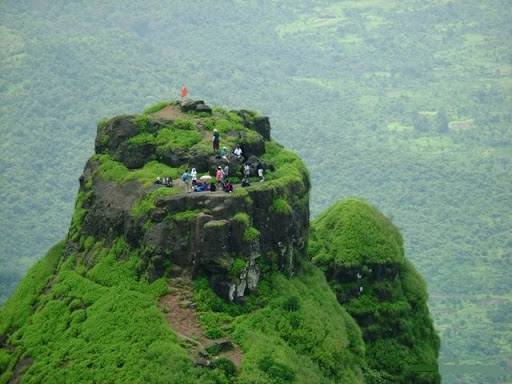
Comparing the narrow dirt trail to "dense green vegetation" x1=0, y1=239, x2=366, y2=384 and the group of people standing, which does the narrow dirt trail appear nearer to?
"dense green vegetation" x1=0, y1=239, x2=366, y2=384

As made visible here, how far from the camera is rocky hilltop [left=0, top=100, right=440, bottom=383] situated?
158ft

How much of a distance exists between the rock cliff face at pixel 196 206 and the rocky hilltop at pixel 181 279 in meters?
0.06

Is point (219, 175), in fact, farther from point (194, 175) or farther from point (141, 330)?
point (141, 330)

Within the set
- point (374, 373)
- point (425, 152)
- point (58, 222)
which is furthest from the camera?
point (425, 152)

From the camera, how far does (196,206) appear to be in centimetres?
5094

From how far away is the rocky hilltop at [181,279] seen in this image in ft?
158

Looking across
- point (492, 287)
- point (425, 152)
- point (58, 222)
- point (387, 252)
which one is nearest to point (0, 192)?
point (58, 222)

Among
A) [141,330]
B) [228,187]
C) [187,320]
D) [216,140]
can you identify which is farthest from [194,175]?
[141,330]

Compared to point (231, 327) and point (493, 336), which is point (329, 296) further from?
point (493, 336)

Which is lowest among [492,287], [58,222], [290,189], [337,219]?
[492,287]

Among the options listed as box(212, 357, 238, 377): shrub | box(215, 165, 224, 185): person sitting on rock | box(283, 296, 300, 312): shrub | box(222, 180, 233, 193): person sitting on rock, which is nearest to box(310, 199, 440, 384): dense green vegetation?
box(283, 296, 300, 312): shrub

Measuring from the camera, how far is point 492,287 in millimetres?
138500

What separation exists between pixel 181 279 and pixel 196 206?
3.06 meters

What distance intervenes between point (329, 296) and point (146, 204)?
9.79 metres
